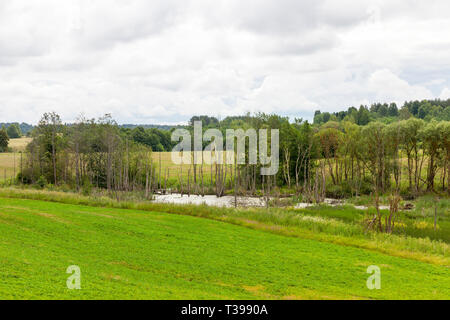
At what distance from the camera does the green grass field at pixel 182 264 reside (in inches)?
499

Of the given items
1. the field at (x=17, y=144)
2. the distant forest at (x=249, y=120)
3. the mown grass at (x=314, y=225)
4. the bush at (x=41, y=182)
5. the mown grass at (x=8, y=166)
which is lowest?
the mown grass at (x=314, y=225)

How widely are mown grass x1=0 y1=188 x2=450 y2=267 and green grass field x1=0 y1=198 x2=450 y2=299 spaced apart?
47.8 inches

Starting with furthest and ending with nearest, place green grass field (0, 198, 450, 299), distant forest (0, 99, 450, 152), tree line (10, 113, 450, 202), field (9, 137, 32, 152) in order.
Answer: distant forest (0, 99, 450, 152) < field (9, 137, 32, 152) < tree line (10, 113, 450, 202) < green grass field (0, 198, 450, 299)

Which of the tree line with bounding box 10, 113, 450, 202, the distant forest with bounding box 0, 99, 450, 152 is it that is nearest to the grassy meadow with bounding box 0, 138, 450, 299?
the tree line with bounding box 10, 113, 450, 202

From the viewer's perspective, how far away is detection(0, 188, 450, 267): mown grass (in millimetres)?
20672

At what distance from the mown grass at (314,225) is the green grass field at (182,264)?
1214 millimetres

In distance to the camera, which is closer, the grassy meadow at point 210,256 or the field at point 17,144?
the grassy meadow at point 210,256

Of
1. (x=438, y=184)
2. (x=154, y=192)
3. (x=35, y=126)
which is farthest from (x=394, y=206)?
(x=35, y=126)

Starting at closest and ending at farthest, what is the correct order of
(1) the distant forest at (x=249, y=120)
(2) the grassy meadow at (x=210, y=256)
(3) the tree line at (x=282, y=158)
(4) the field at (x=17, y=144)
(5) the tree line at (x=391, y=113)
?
1. (2) the grassy meadow at (x=210, y=256)
2. (3) the tree line at (x=282, y=158)
3. (4) the field at (x=17, y=144)
4. (1) the distant forest at (x=249, y=120)
5. (5) the tree line at (x=391, y=113)

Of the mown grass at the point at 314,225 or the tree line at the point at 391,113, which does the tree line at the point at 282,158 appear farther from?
the tree line at the point at 391,113

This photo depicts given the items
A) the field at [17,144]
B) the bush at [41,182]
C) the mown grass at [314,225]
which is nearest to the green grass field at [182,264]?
the mown grass at [314,225]

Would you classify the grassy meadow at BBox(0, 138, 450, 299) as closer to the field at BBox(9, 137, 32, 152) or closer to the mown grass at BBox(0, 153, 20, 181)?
the mown grass at BBox(0, 153, 20, 181)

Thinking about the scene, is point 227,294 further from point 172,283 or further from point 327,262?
point 327,262
